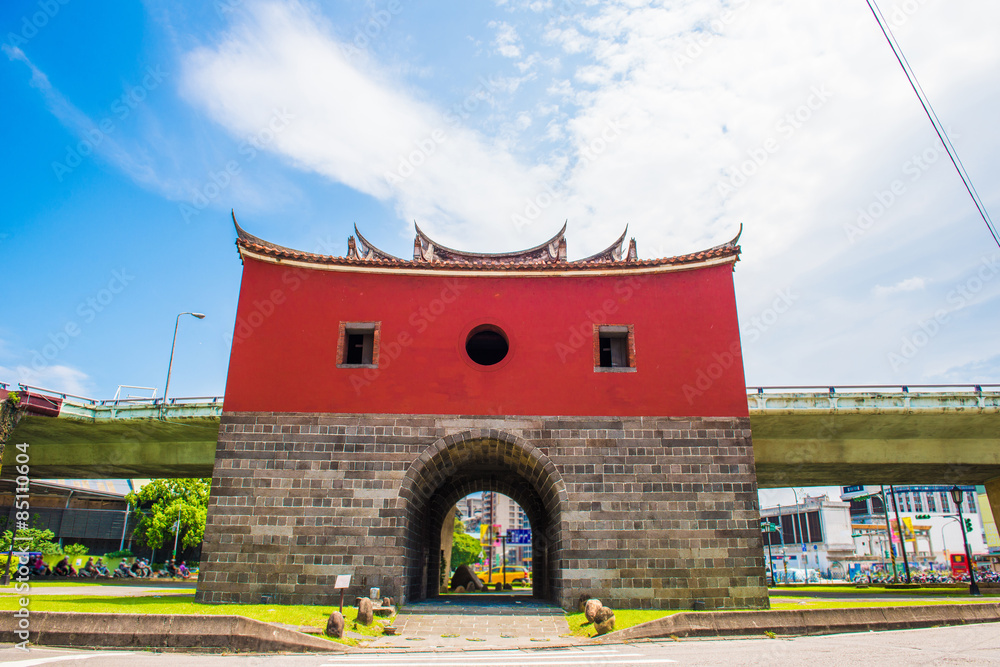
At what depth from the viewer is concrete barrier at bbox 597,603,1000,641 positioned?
32.0ft

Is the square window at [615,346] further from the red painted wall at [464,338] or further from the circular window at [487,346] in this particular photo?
the circular window at [487,346]

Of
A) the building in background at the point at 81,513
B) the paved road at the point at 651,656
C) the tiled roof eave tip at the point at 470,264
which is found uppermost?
the tiled roof eave tip at the point at 470,264

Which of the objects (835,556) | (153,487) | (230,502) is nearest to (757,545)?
(230,502)

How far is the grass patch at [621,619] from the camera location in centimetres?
1010

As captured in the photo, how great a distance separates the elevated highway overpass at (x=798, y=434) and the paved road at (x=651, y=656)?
750 centimetres

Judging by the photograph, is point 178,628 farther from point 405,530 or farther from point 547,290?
point 547,290

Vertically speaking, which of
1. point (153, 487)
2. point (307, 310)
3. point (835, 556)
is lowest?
point (835, 556)

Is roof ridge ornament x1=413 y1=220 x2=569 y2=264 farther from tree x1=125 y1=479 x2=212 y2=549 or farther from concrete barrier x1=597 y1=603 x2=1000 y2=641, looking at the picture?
tree x1=125 y1=479 x2=212 y2=549

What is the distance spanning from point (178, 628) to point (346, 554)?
4298mm

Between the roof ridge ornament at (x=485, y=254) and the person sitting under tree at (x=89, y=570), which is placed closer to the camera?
the roof ridge ornament at (x=485, y=254)

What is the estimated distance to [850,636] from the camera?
10.0 metres

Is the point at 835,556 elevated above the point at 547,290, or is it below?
below

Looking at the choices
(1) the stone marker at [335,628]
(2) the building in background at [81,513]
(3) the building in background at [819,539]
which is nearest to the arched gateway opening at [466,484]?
(1) the stone marker at [335,628]

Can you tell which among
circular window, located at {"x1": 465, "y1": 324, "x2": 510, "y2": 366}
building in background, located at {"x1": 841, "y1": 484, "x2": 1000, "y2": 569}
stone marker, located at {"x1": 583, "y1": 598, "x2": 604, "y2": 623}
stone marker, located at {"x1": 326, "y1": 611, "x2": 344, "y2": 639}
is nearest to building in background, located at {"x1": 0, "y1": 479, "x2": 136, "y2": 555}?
circular window, located at {"x1": 465, "y1": 324, "x2": 510, "y2": 366}
